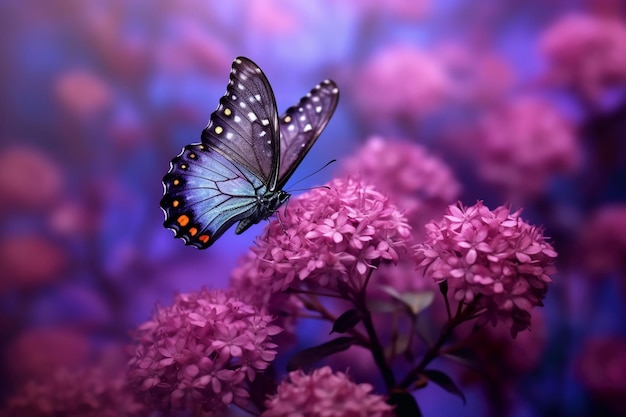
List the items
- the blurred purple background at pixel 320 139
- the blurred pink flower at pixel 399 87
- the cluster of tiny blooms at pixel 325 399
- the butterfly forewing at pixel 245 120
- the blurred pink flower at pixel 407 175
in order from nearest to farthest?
1. the cluster of tiny blooms at pixel 325 399
2. the butterfly forewing at pixel 245 120
3. the blurred pink flower at pixel 407 175
4. the blurred purple background at pixel 320 139
5. the blurred pink flower at pixel 399 87

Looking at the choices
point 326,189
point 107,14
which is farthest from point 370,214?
point 107,14

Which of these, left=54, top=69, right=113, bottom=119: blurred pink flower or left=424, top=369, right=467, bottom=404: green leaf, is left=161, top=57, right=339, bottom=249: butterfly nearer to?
left=424, top=369, right=467, bottom=404: green leaf

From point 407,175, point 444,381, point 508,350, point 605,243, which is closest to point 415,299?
point 444,381

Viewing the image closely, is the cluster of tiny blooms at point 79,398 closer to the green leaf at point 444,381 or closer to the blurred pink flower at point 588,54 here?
the green leaf at point 444,381

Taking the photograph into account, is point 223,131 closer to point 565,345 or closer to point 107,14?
point 107,14

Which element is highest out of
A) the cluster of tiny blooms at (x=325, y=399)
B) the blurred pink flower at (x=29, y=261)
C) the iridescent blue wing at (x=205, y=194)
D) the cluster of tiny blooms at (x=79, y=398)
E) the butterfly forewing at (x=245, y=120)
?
the blurred pink flower at (x=29, y=261)

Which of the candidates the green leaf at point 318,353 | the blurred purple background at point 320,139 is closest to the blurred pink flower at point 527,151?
the blurred purple background at point 320,139
